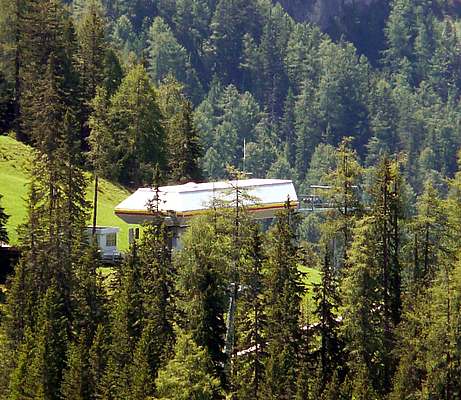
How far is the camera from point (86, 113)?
9900cm

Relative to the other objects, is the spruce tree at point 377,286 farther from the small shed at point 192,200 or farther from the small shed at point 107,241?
the small shed at point 107,241

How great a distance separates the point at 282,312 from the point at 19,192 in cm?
2959

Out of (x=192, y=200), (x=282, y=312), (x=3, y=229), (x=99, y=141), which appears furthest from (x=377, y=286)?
(x=99, y=141)

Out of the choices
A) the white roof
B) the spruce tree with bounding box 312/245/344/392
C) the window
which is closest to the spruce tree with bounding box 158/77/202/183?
the white roof

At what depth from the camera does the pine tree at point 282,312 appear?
5422 centimetres

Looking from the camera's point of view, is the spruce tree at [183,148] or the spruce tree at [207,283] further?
the spruce tree at [183,148]

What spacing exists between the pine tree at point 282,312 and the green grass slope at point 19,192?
19310 millimetres

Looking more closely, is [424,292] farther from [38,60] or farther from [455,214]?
[38,60]

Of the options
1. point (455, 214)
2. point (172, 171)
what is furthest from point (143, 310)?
point (172, 171)

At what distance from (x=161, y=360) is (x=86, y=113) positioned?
4519 centimetres

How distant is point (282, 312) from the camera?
5678cm

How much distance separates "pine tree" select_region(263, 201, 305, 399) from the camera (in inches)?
2135

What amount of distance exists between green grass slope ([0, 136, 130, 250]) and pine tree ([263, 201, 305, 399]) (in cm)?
1931

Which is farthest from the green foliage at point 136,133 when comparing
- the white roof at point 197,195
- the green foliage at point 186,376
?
the green foliage at point 186,376
